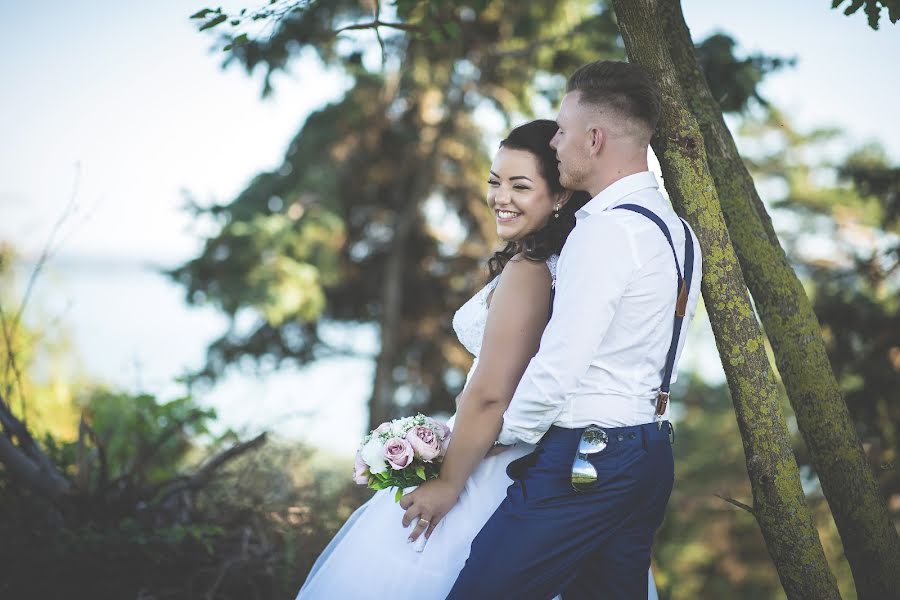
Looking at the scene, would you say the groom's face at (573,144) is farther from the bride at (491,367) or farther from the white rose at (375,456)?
the white rose at (375,456)

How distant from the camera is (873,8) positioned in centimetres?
268

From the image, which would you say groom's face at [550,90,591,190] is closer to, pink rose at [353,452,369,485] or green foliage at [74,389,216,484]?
pink rose at [353,452,369,485]

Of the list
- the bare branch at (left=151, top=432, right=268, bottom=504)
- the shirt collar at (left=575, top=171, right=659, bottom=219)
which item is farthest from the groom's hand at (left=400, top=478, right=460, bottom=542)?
the bare branch at (left=151, top=432, right=268, bottom=504)

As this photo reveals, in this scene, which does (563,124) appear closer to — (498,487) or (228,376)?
(498,487)

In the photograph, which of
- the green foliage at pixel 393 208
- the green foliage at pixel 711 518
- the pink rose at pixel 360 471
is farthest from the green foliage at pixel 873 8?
the green foliage at pixel 711 518

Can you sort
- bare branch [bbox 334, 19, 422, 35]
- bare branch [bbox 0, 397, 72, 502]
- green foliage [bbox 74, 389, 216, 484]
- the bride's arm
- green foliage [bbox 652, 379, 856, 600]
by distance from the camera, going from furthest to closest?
1. green foliage [bbox 652, 379, 856, 600]
2. green foliage [bbox 74, 389, 216, 484]
3. bare branch [bbox 0, 397, 72, 502]
4. bare branch [bbox 334, 19, 422, 35]
5. the bride's arm

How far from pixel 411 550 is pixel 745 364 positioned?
4.53ft

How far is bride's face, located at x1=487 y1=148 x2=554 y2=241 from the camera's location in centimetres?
273

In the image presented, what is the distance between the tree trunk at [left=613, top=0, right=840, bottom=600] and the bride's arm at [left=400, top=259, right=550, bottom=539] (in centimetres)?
68

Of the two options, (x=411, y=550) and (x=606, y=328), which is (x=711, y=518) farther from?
(x=606, y=328)

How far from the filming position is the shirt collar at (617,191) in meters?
2.34

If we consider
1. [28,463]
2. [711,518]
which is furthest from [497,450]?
[711,518]

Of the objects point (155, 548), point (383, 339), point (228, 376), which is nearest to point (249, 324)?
point (228, 376)

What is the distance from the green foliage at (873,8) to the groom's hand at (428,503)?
227cm
